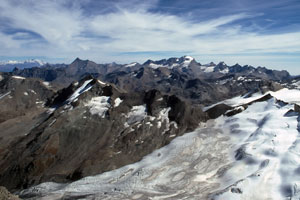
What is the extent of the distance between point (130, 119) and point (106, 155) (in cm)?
2293

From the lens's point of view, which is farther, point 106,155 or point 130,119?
point 130,119

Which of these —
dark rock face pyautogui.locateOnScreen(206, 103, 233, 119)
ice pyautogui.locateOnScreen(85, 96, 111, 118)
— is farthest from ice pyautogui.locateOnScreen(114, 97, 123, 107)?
dark rock face pyautogui.locateOnScreen(206, 103, 233, 119)

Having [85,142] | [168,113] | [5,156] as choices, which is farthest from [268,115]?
[5,156]

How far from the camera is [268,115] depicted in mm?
83125

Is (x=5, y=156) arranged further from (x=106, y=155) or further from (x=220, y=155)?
(x=220, y=155)

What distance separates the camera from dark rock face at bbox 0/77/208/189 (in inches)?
2788

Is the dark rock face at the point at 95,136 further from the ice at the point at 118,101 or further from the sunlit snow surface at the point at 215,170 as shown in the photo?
the sunlit snow surface at the point at 215,170

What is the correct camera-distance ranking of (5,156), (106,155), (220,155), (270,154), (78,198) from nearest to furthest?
1. (78,198)
2. (270,154)
3. (220,155)
4. (106,155)
5. (5,156)

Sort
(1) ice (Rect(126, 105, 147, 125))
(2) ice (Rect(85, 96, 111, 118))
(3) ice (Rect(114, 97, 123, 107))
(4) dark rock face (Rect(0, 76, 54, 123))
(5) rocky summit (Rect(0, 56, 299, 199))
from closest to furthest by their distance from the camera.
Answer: (5) rocky summit (Rect(0, 56, 299, 199)), (1) ice (Rect(126, 105, 147, 125)), (2) ice (Rect(85, 96, 111, 118)), (3) ice (Rect(114, 97, 123, 107)), (4) dark rock face (Rect(0, 76, 54, 123))

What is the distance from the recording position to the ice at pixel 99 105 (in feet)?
324

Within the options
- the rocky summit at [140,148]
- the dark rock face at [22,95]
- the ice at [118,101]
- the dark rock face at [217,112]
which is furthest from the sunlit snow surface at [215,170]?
the dark rock face at [22,95]

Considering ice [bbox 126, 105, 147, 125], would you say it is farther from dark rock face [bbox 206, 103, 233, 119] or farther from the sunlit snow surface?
dark rock face [bbox 206, 103, 233, 119]

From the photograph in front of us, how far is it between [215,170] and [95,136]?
151 feet

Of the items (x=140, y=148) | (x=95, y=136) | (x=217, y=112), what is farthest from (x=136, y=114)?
(x=217, y=112)
